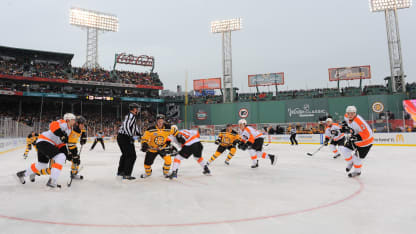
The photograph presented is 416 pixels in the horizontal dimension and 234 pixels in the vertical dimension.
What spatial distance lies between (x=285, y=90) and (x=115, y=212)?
118ft

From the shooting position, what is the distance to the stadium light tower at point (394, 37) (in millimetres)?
28906

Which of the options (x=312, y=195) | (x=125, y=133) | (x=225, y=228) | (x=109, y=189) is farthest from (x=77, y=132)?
(x=312, y=195)

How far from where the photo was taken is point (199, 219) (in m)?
3.10

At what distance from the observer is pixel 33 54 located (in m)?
38.5

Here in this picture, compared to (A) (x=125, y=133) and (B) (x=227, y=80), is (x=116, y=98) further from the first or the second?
(A) (x=125, y=133)

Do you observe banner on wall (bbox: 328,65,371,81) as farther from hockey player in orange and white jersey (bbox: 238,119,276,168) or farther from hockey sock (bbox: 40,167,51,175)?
hockey sock (bbox: 40,167,51,175)

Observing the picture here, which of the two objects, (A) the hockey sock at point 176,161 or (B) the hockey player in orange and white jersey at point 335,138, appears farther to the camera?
(B) the hockey player in orange and white jersey at point 335,138

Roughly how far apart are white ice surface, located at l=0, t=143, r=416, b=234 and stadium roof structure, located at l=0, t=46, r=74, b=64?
40363mm

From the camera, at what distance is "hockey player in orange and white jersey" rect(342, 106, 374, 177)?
5.83 metres

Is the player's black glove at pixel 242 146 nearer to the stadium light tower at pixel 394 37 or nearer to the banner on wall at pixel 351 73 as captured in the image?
the stadium light tower at pixel 394 37

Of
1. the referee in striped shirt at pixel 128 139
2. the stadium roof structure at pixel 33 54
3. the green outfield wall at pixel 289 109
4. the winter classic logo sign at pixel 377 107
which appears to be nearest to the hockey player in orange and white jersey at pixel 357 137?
the referee in striped shirt at pixel 128 139

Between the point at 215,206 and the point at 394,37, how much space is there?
1359 inches

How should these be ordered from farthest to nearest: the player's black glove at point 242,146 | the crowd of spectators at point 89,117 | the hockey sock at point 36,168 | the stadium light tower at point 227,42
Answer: the stadium light tower at point 227,42 → the crowd of spectators at point 89,117 → the player's black glove at point 242,146 → the hockey sock at point 36,168

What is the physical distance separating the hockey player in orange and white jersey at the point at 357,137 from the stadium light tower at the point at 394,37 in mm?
29368
